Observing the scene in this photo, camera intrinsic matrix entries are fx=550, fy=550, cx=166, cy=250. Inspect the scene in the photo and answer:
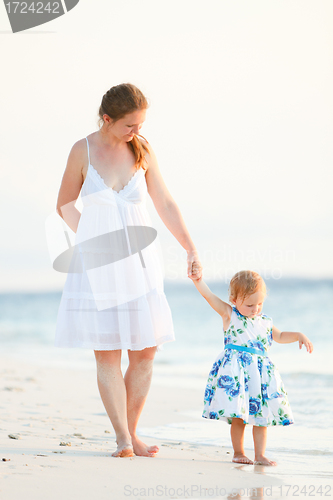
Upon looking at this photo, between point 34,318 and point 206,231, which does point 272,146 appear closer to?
point 206,231

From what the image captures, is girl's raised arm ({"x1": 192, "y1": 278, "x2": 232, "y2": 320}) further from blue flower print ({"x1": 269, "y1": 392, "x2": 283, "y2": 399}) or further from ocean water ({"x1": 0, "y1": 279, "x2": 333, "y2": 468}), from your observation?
ocean water ({"x1": 0, "y1": 279, "x2": 333, "y2": 468})

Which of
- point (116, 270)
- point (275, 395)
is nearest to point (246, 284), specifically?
point (275, 395)

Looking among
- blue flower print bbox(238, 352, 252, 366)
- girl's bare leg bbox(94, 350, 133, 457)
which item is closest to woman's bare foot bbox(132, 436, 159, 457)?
girl's bare leg bbox(94, 350, 133, 457)

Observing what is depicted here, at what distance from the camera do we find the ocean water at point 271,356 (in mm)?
3688

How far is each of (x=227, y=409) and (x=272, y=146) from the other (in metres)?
14.0

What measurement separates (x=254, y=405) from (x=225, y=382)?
0.62 ft

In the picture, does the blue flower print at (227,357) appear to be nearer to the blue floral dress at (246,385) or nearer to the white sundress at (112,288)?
the blue floral dress at (246,385)

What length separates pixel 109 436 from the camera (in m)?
3.59

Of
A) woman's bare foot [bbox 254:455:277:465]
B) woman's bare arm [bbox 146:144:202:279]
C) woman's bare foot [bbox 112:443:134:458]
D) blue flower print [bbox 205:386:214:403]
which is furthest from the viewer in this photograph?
woman's bare arm [bbox 146:144:202:279]

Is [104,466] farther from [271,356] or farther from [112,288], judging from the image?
[271,356]

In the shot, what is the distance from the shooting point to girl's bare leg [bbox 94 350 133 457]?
8.96ft

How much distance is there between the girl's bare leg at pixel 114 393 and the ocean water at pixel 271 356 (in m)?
0.93

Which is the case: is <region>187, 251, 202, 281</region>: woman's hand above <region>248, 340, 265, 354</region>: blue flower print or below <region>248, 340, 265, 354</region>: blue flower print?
above

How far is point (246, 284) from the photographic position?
2.97m
